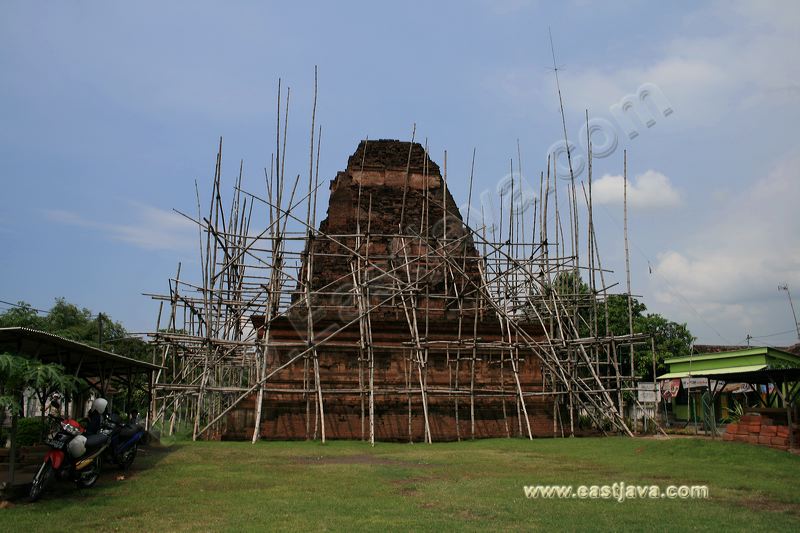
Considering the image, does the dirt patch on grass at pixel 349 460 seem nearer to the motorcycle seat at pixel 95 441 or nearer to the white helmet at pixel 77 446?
the motorcycle seat at pixel 95 441

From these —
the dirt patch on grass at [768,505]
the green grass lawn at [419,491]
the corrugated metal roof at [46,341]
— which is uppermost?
the corrugated metal roof at [46,341]

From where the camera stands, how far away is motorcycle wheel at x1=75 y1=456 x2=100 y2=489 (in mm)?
9484

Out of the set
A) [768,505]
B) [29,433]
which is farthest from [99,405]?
[768,505]

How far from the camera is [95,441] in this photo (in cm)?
970

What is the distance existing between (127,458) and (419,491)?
517 cm

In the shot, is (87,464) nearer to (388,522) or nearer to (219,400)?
(388,522)

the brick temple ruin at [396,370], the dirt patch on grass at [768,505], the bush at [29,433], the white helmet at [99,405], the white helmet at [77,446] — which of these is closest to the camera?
the dirt patch on grass at [768,505]

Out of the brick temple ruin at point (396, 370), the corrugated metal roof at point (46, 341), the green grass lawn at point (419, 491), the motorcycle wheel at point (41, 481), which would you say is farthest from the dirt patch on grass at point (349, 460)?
the motorcycle wheel at point (41, 481)

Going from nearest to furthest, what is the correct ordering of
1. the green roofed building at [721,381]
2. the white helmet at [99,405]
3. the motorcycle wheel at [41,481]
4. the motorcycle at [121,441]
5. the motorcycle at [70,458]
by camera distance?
the motorcycle wheel at [41,481] < the motorcycle at [70,458] < the white helmet at [99,405] < the motorcycle at [121,441] < the green roofed building at [721,381]

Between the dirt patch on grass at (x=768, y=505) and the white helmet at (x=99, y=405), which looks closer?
the dirt patch on grass at (x=768, y=505)

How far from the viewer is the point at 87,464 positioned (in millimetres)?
9477

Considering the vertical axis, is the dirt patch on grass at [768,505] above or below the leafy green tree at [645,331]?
below

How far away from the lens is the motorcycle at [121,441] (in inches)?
442

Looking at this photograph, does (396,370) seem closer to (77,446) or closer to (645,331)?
(77,446)
